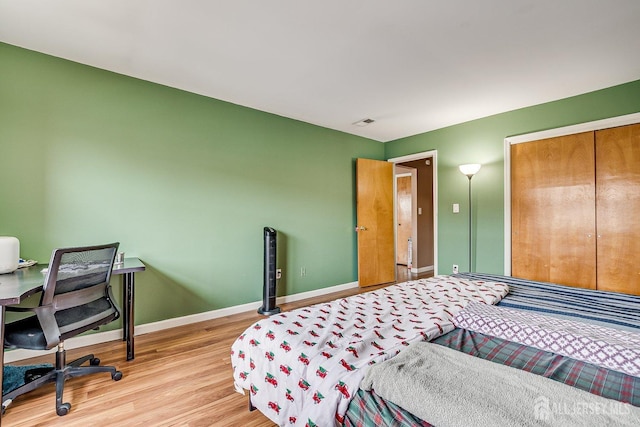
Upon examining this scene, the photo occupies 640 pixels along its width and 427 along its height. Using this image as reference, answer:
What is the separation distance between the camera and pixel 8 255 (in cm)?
208

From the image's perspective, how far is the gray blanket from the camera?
32.0 inches

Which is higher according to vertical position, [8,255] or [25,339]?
[8,255]

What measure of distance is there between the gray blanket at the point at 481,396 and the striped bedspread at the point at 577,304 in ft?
2.98

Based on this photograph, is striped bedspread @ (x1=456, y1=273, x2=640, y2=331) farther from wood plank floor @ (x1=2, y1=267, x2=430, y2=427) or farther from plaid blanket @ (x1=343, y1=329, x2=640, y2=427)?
wood plank floor @ (x1=2, y1=267, x2=430, y2=427)

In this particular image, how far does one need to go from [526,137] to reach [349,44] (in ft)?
8.64

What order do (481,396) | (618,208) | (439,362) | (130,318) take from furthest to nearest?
(618,208) → (130,318) → (439,362) → (481,396)

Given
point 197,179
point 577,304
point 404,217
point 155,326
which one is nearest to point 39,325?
point 155,326

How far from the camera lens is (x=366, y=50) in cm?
241

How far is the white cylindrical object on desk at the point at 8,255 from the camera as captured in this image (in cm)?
206

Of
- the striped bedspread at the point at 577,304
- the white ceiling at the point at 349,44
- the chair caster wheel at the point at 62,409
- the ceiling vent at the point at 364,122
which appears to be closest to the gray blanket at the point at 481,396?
the striped bedspread at the point at 577,304

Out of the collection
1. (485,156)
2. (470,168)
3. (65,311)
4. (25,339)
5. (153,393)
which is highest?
(485,156)

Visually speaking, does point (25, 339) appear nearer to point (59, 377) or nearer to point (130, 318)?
point (59, 377)

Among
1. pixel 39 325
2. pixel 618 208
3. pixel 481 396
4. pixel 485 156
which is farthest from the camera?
pixel 485 156

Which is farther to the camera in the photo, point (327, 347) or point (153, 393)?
point (153, 393)
